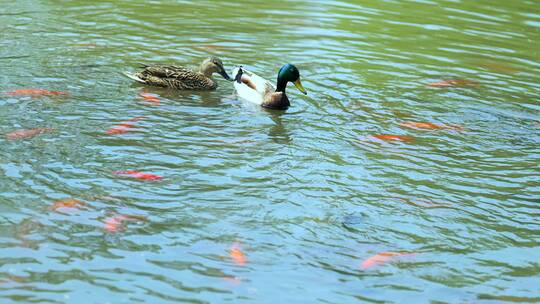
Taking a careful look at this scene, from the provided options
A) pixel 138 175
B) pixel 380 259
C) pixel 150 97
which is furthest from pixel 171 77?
pixel 380 259

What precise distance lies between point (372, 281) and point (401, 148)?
146 inches

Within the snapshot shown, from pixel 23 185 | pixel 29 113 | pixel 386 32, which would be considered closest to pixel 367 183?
pixel 23 185

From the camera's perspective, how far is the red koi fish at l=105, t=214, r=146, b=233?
7532 mm

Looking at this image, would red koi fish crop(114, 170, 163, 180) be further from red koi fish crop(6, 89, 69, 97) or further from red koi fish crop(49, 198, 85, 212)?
red koi fish crop(6, 89, 69, 97)

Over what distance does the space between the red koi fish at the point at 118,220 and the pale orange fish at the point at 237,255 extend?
3.06ft

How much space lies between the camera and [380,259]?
24.3 feet

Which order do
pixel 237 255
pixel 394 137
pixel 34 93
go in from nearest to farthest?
pixel 237 255
pixel 394 137
pixel 34 93

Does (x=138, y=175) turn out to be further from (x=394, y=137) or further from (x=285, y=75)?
(x=285, y=75)

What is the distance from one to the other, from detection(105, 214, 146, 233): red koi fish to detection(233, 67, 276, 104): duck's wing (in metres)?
4.69

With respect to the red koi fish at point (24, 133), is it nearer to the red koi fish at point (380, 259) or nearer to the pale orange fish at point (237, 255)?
the pale orange fish at point (237, 255)

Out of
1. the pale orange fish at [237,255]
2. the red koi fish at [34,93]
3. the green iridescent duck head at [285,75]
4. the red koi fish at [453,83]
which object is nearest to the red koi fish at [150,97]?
the red koi fish at [34,93]

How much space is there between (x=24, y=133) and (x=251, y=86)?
3.61 metres

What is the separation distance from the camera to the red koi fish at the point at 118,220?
24.7ft

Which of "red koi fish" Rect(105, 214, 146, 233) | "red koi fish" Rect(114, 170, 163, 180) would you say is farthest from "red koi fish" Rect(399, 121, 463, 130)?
"red koi fish" Rect(105, 214, 146, 233)
